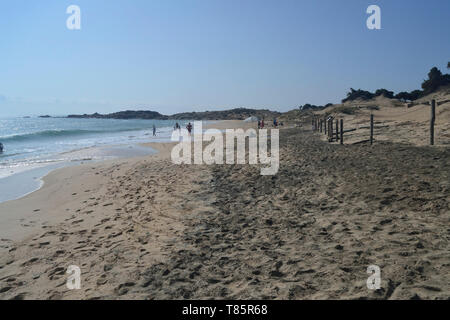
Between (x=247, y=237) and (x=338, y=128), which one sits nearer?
(x=247, y=237)

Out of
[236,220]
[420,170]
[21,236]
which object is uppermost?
[420,170]

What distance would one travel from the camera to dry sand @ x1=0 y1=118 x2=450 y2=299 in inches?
135

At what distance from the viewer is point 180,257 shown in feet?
14.0

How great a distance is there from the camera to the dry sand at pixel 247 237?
3.44m

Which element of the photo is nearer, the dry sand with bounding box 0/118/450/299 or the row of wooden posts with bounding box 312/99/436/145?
the dry sand with bounding box 0/118/450/299

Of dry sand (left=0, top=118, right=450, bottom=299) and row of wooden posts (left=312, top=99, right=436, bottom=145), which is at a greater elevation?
row of wooden posts (left=312, top=99, right=436, bottom=145)

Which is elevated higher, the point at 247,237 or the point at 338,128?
the point at 338,128

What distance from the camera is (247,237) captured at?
15.9ft

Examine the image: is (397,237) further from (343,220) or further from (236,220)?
(236,220)

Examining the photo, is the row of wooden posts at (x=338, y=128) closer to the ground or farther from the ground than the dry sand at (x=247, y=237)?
farther from the ground

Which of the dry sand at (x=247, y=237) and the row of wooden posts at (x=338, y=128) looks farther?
the row of wooden posts at (x=338, y=128)
